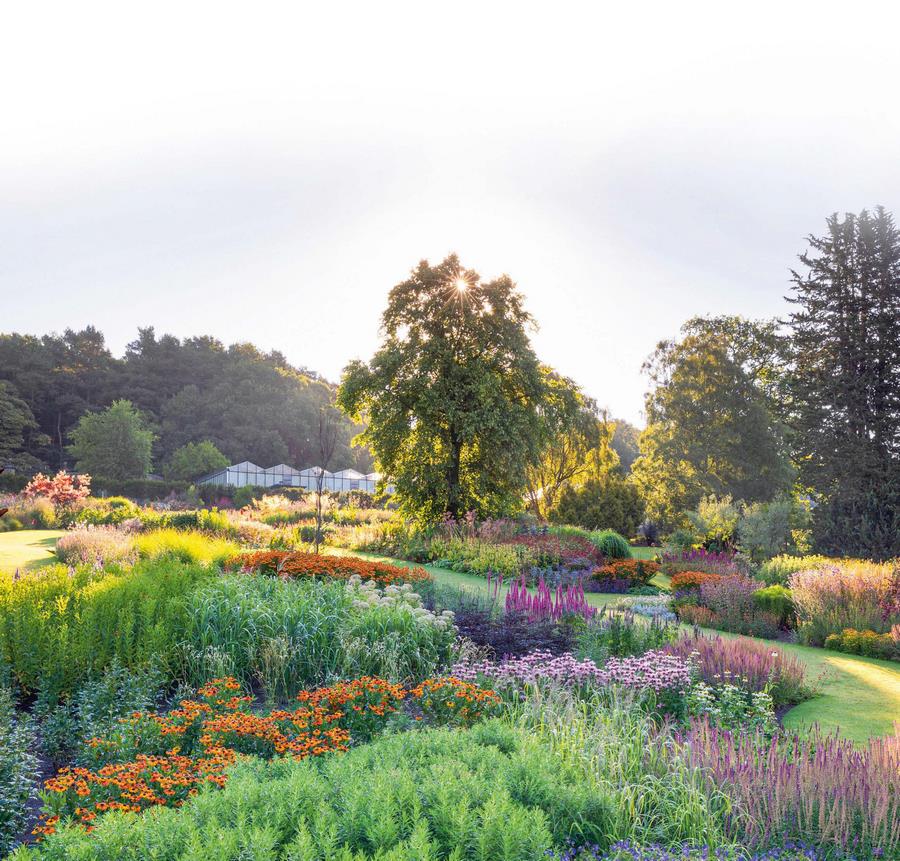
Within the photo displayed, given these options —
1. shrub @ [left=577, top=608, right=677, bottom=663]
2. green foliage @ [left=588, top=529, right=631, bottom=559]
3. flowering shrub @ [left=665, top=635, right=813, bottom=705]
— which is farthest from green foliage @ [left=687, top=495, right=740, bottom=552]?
flowering shrub @ [left=665, top=635, right=813, bottom=705]

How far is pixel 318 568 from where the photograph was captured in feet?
29.6

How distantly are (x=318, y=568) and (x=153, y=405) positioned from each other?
50236mm

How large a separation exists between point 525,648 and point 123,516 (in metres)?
15.7

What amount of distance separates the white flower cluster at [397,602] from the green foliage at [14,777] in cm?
277

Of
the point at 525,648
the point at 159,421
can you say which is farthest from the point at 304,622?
the point at 159,421

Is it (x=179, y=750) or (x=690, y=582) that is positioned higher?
(x=179, y=750)

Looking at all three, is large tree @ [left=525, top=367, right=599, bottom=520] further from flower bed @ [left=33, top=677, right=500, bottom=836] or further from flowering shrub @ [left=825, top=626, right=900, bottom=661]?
flower bed @ [left=33, top=677, right=500, bottom=836]

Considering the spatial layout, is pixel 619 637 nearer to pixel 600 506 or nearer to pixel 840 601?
pixel 840 601

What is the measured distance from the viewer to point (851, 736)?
5.11 meters

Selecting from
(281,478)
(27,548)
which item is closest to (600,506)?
(27,548)

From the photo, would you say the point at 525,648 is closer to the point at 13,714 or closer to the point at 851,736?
the point at 851,736

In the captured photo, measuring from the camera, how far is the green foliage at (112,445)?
40.1 metres

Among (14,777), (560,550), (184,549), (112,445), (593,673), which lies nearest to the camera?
(14,777)

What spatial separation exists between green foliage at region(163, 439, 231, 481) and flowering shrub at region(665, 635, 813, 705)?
42383mm
